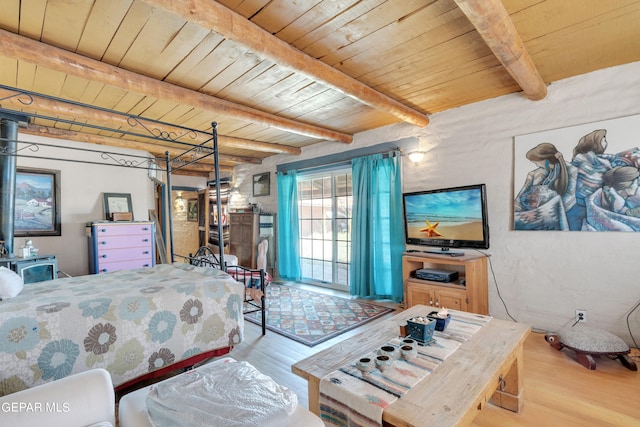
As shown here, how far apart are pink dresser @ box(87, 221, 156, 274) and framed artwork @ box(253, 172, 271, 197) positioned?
207 cm

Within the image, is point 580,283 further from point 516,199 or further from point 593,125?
point 593,125

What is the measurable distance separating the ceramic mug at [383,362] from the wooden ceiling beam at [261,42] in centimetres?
184

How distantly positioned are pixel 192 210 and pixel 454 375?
7423 mm

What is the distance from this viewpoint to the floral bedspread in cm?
162

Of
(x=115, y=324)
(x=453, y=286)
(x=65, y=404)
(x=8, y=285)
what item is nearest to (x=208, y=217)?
(x=8, y=285)

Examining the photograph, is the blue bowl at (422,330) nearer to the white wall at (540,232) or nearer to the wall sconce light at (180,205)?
the white wall at (540,232)

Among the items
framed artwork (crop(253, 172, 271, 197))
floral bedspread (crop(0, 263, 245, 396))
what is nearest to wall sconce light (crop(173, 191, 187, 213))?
framed artwork (crop(253, 172, 271, 197))

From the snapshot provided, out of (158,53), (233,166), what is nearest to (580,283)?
(158,53)

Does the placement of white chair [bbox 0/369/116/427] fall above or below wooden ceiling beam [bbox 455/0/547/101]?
below

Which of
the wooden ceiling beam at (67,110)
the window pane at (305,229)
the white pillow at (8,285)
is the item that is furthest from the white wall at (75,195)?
the window pane at (305,229)

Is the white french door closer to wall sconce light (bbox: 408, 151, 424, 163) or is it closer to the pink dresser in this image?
wall sconce light (bbox: 408, 151, 424, 163)

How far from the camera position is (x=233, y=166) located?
661cm

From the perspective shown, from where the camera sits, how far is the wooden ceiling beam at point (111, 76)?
1.83 m

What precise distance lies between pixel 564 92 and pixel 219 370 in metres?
3.53
